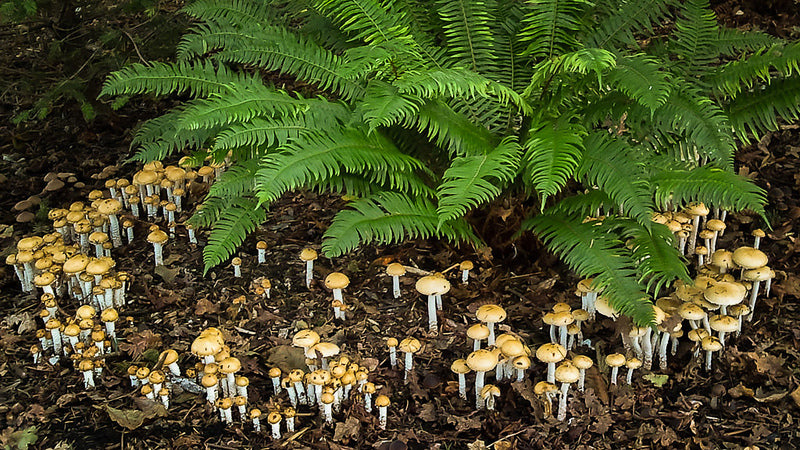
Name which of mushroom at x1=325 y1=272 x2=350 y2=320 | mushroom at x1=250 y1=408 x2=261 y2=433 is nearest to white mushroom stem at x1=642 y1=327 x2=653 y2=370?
mushroom at x1=325 y1=272 x2=350 y2=320

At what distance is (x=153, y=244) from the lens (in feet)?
15.6

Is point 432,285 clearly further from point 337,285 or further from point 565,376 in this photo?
point 565,376

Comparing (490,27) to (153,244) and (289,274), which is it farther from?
(153,244)

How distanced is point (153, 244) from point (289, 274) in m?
1.09

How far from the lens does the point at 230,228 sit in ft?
13.3

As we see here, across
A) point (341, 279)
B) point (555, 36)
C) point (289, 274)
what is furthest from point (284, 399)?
point (555, 36)

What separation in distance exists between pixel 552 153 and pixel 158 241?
2.63 meters

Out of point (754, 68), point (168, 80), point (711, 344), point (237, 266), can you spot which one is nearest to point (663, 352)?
point (711, 344)

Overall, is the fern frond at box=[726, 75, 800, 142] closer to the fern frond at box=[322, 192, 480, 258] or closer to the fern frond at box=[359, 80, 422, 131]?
the fern frond at box=[322, 192, 480, 258]

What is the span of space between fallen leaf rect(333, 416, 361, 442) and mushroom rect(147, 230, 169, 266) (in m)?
1.86

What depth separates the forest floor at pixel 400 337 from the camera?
3.37 m

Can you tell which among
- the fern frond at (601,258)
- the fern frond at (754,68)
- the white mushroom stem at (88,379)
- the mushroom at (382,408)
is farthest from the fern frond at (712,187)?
the white mushroom stem at (88,379)

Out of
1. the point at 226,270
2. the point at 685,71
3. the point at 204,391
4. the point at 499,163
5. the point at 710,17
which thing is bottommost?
the point at 204,391

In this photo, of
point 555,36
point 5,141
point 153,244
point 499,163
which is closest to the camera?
point 499,163
